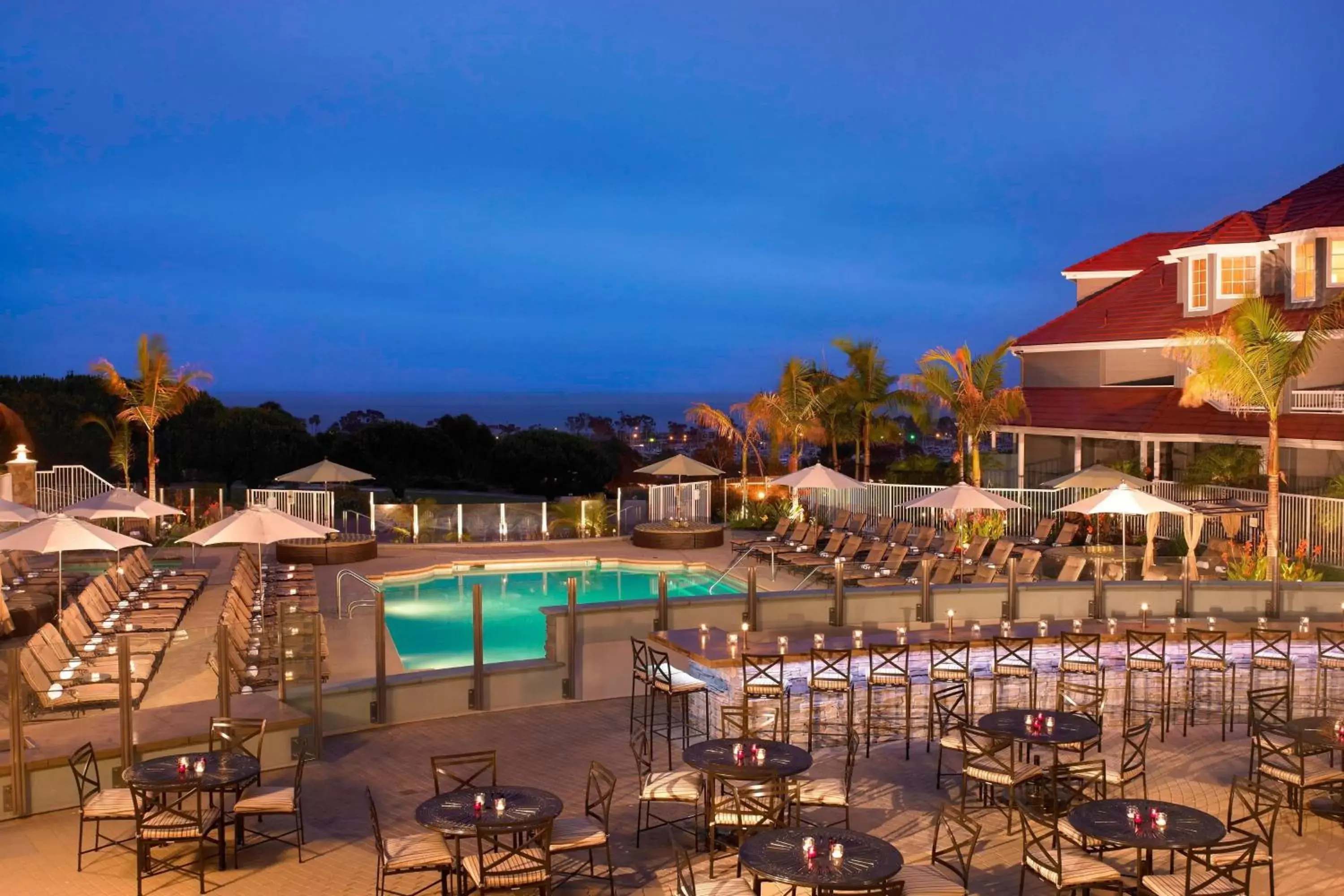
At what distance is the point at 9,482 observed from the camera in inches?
1024

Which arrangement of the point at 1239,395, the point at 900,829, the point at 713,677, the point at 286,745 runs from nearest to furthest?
the point at 900,829 < the point at 286,745 < the point at 713,677 < the point at 1239,395

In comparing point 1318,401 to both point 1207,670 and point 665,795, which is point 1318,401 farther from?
point 665,795

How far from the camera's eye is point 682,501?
29.5 metres

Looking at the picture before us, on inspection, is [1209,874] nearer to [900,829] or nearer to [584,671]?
[900,829]

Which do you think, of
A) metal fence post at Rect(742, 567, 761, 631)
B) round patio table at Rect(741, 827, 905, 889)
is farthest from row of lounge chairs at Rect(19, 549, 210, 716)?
metal fence post at Rect(742, 567, 761, 631)

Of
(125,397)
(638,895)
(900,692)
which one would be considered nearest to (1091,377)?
(900,692)

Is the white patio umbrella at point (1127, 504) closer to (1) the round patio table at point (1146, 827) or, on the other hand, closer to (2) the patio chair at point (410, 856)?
(1) the round patio table at point (1146, 827)

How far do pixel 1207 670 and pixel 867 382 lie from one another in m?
20.6

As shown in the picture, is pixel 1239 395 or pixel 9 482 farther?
pixel 9 482

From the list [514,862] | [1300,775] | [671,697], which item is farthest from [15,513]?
[1300,775]

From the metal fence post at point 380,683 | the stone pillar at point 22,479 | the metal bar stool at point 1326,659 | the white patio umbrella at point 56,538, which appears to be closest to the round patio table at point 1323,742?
the metal bar stool at point 1326,659

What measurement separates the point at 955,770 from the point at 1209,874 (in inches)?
131

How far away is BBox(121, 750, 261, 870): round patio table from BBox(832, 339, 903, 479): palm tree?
26114 mm

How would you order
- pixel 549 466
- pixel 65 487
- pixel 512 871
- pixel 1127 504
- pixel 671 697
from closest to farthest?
pixel 512 871 < pixel 671 697 < pixel 1127 504 < pixel 65 487 < pixel 549 466
